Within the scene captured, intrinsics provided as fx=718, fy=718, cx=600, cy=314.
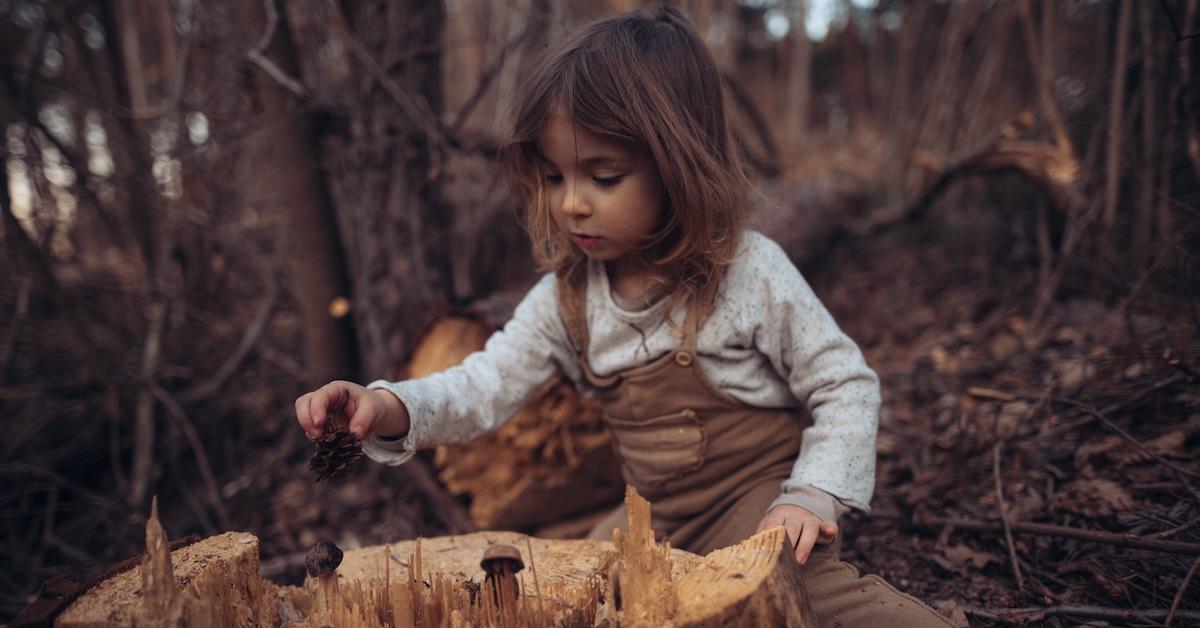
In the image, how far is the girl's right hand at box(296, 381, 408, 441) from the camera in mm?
1436

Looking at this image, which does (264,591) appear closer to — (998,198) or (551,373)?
(551,373)

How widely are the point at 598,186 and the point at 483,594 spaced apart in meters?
0.92

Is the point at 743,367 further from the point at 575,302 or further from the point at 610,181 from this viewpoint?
the point at 610,181

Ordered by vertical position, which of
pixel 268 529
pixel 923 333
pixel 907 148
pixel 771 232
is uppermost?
pixel 907 148

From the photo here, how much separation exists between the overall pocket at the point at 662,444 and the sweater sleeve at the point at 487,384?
0.26 m

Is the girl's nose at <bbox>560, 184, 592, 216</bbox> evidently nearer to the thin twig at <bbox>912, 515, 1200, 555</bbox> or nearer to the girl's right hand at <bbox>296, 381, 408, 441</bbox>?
the girl's right hand at <bbox>296, 381, 408, 441</bbox>

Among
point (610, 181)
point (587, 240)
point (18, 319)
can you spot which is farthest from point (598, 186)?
point (18, 319)

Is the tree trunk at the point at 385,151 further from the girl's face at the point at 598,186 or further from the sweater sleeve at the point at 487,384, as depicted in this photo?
the girl's face at the point at 598,186

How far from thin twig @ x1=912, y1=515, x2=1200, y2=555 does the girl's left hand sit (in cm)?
72

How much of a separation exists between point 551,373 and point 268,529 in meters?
1.64

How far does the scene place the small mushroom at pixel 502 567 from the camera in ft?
4.13

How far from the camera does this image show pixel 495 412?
1.95 meters

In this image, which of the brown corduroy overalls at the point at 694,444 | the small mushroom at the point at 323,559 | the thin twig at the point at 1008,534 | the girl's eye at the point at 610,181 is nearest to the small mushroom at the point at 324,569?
the small mushroom at the point at 323,559

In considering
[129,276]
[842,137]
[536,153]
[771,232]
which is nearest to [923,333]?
[771,232]
